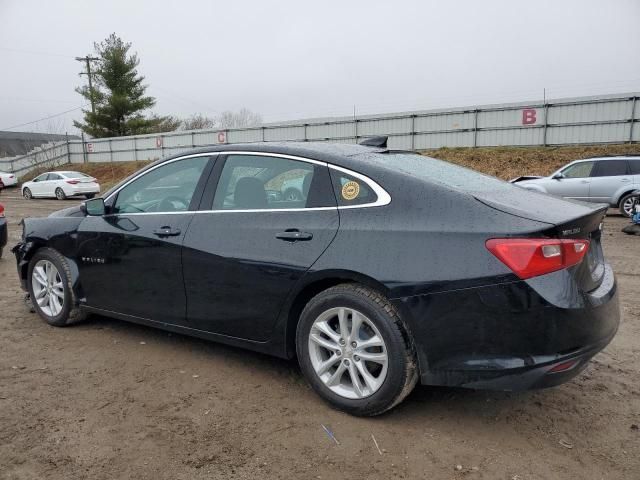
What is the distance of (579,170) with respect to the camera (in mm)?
14617

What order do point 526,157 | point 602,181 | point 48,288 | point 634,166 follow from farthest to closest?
point 526,157
point 602,181
point 634,166
point 48,288

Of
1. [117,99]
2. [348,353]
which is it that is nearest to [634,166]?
[348,353]

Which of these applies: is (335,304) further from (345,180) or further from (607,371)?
(607,371)

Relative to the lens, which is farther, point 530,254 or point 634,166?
point 634,166

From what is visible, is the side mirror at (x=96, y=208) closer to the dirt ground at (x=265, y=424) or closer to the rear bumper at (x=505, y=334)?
the dirt ground at (x=265, y=424)

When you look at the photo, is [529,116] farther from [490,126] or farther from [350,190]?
[350,190]

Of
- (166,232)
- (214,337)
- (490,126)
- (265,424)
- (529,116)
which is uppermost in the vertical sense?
(529,116)

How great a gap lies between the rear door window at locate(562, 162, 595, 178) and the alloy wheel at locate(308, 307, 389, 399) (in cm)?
1360

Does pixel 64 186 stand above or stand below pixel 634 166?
below

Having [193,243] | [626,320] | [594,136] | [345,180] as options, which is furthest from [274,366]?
[594,136]

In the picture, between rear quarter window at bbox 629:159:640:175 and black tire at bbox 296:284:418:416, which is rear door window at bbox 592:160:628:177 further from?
black tire at bbox 296:284:418:416

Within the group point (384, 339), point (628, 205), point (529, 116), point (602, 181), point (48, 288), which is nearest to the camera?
point (384, 339)

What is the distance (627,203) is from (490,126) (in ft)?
35.0

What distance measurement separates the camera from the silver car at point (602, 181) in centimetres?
1370
